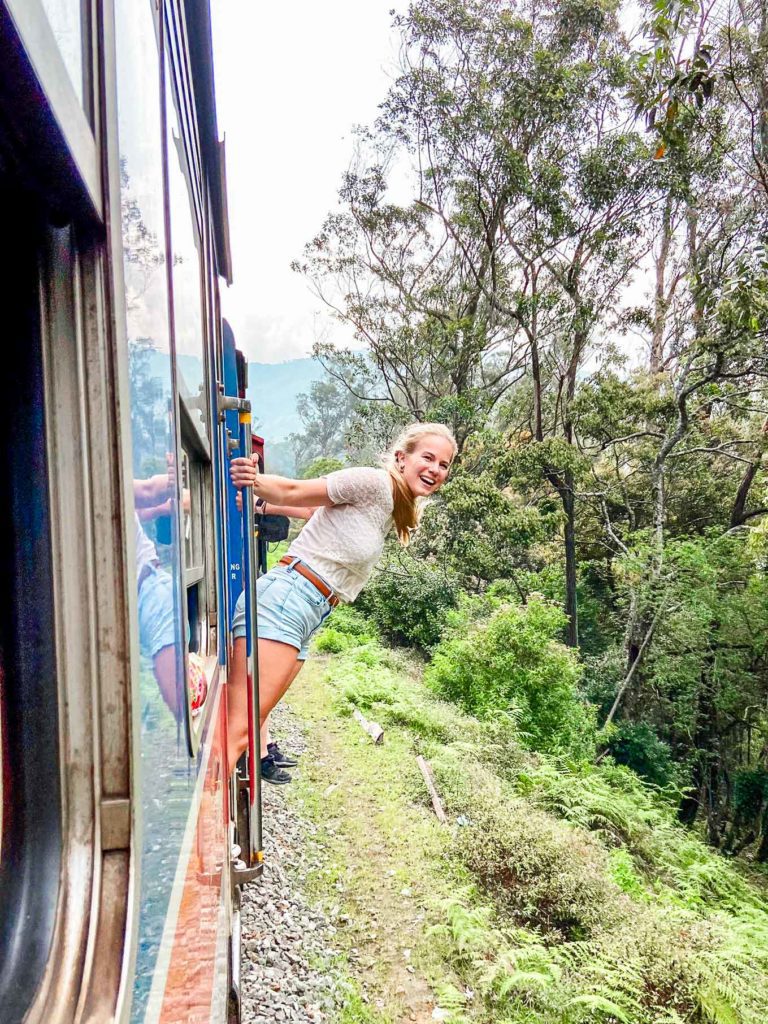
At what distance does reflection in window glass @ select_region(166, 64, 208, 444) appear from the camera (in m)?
1.17

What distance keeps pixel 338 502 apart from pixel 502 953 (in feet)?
10.4

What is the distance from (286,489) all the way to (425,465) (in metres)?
0.52

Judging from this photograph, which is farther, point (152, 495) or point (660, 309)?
point (660, 309)

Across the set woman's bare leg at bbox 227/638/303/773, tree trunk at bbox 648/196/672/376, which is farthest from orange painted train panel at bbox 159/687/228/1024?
tree trunk at bbox 648/196/672/376

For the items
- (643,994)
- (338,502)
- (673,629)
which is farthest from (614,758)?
(338,502)

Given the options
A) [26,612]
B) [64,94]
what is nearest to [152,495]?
[26,612]

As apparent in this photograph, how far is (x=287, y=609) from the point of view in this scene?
2.23m

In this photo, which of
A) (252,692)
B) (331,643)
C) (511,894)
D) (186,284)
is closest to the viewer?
(186,284)

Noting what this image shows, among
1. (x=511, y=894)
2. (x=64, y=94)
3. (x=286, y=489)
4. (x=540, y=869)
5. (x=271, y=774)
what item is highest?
(x=64, y=94)

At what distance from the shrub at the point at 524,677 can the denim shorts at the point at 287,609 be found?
7.42 meters

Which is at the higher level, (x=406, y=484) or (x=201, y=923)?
(x=406, y=484)

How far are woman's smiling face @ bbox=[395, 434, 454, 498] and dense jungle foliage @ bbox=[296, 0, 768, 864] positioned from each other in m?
7.60

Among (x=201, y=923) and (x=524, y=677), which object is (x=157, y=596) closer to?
(x=201, y=923)

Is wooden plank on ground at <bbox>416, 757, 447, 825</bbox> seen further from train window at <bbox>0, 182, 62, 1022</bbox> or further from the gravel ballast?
train window at <bbox>0, 182, 62, 1022</bbox>
